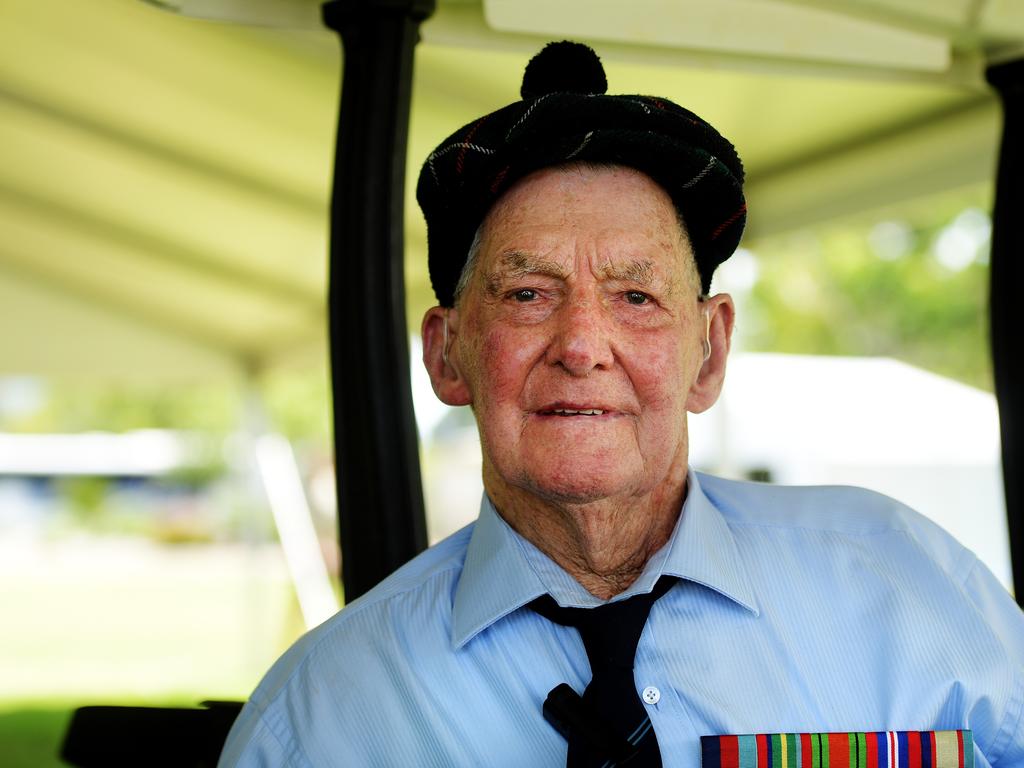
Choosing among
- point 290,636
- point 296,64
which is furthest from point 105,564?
point 296,64

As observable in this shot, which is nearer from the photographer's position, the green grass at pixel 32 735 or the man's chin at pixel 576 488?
the man's chin at pixel 576 488

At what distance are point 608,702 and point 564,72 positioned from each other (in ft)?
2.47

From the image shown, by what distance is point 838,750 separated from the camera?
3.96 feet

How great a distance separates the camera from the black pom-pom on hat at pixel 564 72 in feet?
4.53

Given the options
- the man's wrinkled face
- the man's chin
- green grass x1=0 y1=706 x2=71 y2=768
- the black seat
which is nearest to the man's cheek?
the man's wrinkled face

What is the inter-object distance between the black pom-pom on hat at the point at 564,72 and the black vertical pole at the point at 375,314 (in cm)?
56

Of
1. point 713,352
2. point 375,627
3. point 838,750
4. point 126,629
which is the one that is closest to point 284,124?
point 713,352

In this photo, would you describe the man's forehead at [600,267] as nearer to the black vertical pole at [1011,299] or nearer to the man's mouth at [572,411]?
the man's mouth at [572,411]

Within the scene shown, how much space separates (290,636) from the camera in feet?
27.3

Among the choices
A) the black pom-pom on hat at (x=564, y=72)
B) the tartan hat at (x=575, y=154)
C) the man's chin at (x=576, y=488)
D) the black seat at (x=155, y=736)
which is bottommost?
the black seat at (x=155, y=736)

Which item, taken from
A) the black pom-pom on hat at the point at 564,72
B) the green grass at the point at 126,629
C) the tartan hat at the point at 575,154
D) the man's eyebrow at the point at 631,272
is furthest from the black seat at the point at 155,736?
the black pom-pom on hat at the point at 564,72

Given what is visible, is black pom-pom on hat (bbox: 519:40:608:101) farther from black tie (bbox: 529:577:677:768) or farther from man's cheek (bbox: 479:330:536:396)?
black tie (bbox: 529:577:677:768)

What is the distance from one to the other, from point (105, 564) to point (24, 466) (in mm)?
4925

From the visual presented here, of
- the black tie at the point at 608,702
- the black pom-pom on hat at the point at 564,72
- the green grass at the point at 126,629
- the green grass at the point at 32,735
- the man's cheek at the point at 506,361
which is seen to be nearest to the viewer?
the black tie at the point at 608,702
